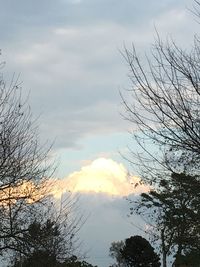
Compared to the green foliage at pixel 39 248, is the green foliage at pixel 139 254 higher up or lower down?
higher up

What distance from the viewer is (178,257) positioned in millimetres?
30953

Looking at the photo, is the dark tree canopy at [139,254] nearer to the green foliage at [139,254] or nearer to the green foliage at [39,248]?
the green foliage at [139,254]

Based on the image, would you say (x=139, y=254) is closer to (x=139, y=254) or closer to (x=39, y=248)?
(x=139, y=254)

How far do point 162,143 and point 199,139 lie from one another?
0.94 meters

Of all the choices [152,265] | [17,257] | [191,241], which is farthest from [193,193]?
[152,265]

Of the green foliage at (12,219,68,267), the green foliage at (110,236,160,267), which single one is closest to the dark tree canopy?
the green foliage at (110,236,160,267)

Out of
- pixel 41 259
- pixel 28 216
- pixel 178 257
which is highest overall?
pixel 178 257

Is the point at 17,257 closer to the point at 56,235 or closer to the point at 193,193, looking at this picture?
the point at 56,235

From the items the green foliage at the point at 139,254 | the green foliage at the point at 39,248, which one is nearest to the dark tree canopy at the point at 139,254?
the green foliage at the point at 139,254

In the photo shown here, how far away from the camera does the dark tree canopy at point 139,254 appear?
148ft

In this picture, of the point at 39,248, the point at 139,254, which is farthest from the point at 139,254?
the point at 39,248

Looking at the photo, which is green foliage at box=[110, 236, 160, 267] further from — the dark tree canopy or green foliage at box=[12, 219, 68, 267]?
green foliage at box=[12, 219, 68, 267]

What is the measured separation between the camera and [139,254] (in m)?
45.6

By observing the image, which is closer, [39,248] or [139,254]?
[39,248]
